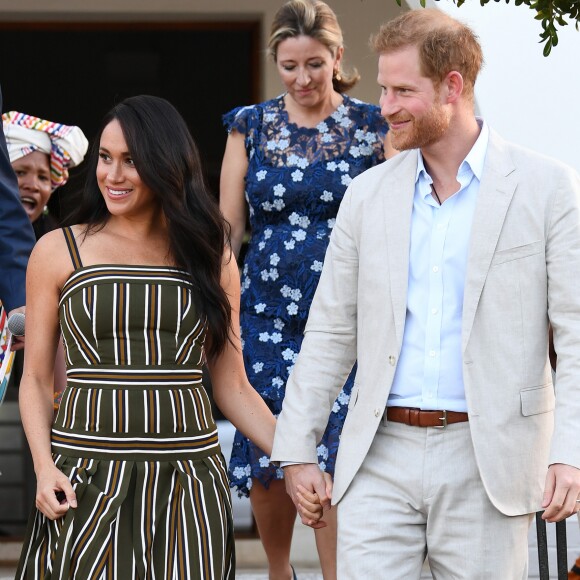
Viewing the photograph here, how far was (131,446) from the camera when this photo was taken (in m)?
3.39

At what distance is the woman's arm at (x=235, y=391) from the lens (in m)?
3.71

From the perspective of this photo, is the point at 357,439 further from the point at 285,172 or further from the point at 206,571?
the point at 285,172

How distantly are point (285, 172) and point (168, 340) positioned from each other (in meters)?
1.57

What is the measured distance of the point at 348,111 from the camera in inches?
198

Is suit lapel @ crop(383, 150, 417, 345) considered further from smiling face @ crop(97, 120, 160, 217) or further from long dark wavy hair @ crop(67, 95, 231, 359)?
smiling face @ crop(97, 120, 160, 217)

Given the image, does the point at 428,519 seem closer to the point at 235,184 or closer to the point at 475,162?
the point at 475,162

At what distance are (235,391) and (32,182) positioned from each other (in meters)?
2.02

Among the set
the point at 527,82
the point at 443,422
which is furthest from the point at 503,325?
the point at 527,82

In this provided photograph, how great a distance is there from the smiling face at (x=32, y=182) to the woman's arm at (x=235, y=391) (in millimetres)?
1863

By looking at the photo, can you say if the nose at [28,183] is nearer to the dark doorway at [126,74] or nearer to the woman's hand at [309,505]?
the woman's hand at [309,505]

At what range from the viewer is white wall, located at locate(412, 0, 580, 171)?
6.21 meters

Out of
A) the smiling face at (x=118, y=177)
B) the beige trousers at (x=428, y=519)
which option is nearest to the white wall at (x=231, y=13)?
the smiling face at (x=118, y=177)

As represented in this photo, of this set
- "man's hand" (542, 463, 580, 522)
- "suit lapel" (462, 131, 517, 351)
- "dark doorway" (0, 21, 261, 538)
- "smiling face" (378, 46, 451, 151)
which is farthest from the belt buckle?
"dark doorway" (0, 21, 261, 538)

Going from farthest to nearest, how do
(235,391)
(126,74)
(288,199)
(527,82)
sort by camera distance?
1. (126,74)
2. (527,82)
3. (288,199)
4. (235,391)
